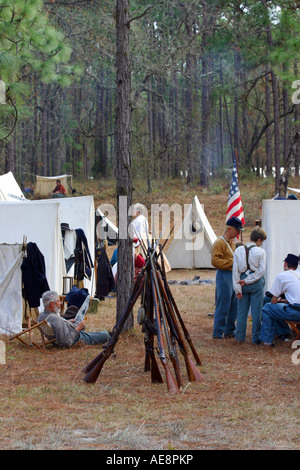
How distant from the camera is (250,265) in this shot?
7.27 metres

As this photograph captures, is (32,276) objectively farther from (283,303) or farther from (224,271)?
(283,303)

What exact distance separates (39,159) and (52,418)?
121 feet

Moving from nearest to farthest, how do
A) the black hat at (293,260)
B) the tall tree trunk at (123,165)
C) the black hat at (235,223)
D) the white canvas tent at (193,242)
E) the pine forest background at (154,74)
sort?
the black hat at (293,260)
the black hat at (235,223)
the tall tree trunk at (123,165)
the pine forest background at (154,74)
the white canvas tent at (193,242)

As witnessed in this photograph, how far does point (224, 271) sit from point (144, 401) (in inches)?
111

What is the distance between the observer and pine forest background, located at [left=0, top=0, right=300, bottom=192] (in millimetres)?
13117

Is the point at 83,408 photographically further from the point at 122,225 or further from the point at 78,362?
the point at 122,225

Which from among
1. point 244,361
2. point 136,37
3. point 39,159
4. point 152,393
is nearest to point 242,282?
point 244,361

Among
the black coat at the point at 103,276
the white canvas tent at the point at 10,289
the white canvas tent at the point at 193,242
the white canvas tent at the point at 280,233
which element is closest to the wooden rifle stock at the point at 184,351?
the white canvas tent at the point at 10,289

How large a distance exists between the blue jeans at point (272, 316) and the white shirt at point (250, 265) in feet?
1.19

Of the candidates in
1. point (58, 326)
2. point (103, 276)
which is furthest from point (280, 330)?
point (103, 276)

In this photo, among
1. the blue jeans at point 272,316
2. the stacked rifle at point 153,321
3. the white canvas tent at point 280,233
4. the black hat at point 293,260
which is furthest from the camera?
the white canvas tent at point 280,233

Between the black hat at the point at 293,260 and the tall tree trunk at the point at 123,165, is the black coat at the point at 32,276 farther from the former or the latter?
the black hat at the point at 293,260

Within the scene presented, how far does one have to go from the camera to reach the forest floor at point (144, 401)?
429 cm

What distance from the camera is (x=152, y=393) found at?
5551 mm
